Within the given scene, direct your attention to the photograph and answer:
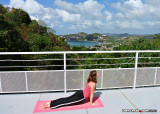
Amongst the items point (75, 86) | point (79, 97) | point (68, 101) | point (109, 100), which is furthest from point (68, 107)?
point (109, 100)

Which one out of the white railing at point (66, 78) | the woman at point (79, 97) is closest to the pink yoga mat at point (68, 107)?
the woman at point (79, 97)

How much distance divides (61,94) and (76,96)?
76cm

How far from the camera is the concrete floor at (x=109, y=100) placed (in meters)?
2.81

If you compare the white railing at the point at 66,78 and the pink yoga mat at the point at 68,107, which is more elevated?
the white railing at the point at 66,78

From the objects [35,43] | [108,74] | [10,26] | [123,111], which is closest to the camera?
[123,111]

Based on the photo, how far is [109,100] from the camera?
3264mm

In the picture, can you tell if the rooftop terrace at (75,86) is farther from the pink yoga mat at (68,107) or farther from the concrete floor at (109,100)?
the pink yoga mat at (68,107)

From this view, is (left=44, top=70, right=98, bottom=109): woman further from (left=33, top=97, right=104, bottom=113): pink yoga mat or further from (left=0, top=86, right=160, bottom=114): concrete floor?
(left=0, top=86, right=160, bottom=114): concrete floor

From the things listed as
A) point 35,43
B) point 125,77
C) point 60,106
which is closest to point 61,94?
point 60,106

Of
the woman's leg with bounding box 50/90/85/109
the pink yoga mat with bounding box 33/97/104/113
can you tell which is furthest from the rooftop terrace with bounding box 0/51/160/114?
the woman's leg with bounding box 50/90/85/109

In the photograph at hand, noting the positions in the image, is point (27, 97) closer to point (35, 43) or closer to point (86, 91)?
point (86, 91)

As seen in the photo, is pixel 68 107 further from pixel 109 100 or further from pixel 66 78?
pixel 109 100

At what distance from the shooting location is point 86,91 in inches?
115

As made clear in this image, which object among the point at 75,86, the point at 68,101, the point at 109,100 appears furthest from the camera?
the point at 75,86
